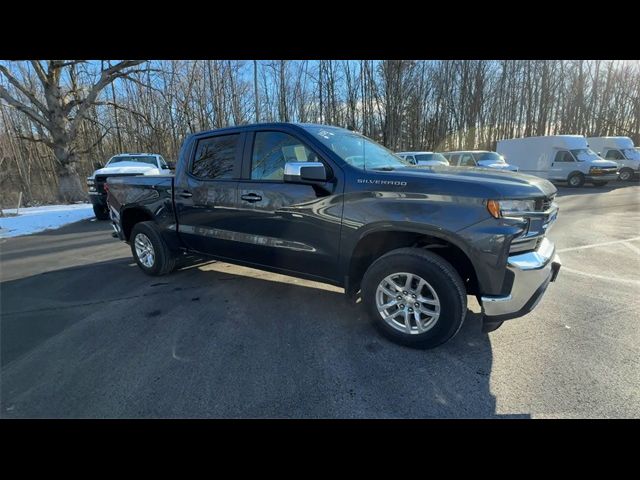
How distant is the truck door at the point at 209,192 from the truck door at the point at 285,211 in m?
0.18

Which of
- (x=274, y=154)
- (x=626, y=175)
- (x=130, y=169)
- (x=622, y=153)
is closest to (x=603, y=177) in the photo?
(x=626, y=175)

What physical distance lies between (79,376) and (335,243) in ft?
8.04

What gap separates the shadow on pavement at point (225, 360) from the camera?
2352mm

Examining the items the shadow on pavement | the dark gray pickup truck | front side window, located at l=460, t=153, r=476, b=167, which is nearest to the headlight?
the dark gray pickup truck

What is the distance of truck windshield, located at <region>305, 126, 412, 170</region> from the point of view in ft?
10.9

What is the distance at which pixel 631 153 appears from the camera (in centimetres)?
1991

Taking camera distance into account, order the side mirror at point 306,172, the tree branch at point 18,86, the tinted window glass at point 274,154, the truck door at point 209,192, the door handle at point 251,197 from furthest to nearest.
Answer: the tree branch at point 18,86 < the truck door at point 209,192 < the door handle at point 251,197 < the tinted window glass at point 274,154 < the side mirror at point 306,172

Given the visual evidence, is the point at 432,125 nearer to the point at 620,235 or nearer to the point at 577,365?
the point at 620,235

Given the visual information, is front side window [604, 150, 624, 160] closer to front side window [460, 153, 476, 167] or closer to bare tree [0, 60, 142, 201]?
front side window [460, 153, 476, 167]

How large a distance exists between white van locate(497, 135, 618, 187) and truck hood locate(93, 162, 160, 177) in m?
19.8

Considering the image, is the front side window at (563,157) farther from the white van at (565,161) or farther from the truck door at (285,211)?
the truck door at (285,211)

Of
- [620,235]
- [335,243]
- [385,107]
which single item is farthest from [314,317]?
[385,107]

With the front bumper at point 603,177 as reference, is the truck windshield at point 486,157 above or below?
above

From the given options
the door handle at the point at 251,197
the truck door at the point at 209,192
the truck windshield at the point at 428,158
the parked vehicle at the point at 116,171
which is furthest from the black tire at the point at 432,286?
the truck windshield at the point at 428,158
